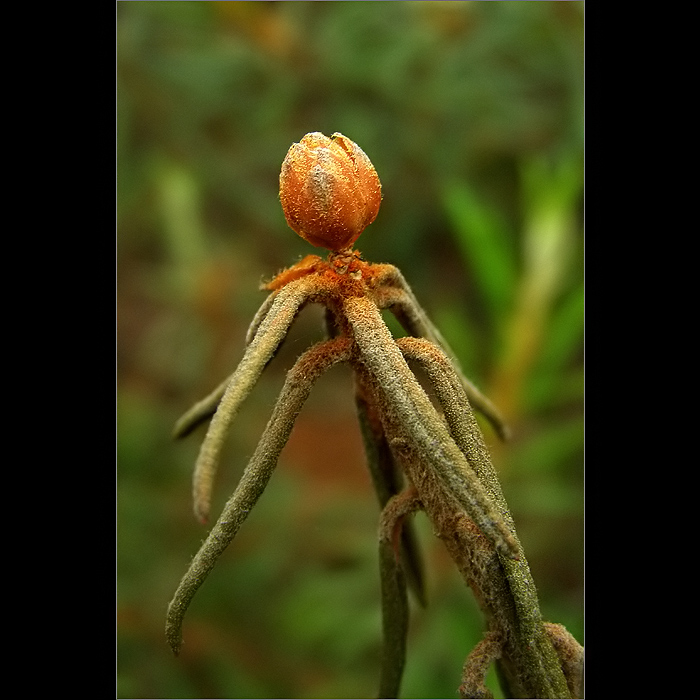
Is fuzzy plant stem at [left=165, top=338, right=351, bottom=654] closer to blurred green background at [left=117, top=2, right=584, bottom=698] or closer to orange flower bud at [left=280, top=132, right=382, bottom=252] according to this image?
orange flower bud at [left=280, top=132, right=382, bottom=252]

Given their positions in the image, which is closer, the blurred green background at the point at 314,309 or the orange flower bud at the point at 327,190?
the orange flower bud at the point at 327,190

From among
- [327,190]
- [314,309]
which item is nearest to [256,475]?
[327,190]

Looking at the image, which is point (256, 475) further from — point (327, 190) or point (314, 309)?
point (314, 309)

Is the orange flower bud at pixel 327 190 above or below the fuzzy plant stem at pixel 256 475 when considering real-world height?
above

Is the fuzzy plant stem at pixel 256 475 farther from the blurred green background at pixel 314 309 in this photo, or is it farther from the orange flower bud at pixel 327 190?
the blurred green background at pixel 314 309

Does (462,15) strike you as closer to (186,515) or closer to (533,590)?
(186,515)

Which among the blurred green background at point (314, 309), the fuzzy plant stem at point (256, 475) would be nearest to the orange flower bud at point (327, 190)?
the fuzzy plant stem at point (256, 475)

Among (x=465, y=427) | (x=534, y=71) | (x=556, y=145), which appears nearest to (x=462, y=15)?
(x=534, y=71)
